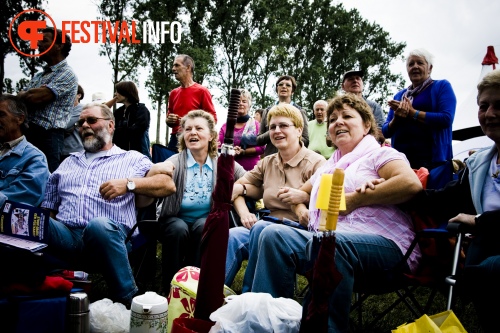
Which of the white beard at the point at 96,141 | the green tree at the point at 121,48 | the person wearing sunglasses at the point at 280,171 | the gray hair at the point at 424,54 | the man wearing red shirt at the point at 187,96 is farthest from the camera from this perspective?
the green tree at the point at 121,48

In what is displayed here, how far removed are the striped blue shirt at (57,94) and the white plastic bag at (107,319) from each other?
89.5 inches

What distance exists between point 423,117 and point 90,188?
2.82 m

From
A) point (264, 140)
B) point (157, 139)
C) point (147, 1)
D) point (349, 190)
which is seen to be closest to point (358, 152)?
point (349, 190)

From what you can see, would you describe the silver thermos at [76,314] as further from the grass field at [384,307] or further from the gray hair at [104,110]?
the gray hair at [104,110]

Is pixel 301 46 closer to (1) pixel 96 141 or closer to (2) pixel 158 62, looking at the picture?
(2) pixel 158 62

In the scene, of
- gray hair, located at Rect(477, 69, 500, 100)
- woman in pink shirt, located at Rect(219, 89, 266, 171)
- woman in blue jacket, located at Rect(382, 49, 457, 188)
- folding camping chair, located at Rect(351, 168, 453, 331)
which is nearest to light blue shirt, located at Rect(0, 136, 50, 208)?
folding camping chair, located at Rect(351, 168, 453, 331)

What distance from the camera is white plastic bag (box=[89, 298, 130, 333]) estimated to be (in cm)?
214

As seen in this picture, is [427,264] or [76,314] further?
[427,264]

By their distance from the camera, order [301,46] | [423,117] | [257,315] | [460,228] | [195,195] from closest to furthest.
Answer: [257,315]
[460,228]
[195,195]
[423,117]
[301,46]

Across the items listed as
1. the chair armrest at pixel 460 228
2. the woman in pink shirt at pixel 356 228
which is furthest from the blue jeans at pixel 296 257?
the chair armrest at pixel 460 228

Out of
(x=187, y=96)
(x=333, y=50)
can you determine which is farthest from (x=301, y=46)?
(x=187, y=96)

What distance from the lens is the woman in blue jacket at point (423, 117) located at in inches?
143

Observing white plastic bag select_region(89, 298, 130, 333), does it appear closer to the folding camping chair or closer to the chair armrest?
the folding camping chair

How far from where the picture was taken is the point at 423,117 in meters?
3.62
